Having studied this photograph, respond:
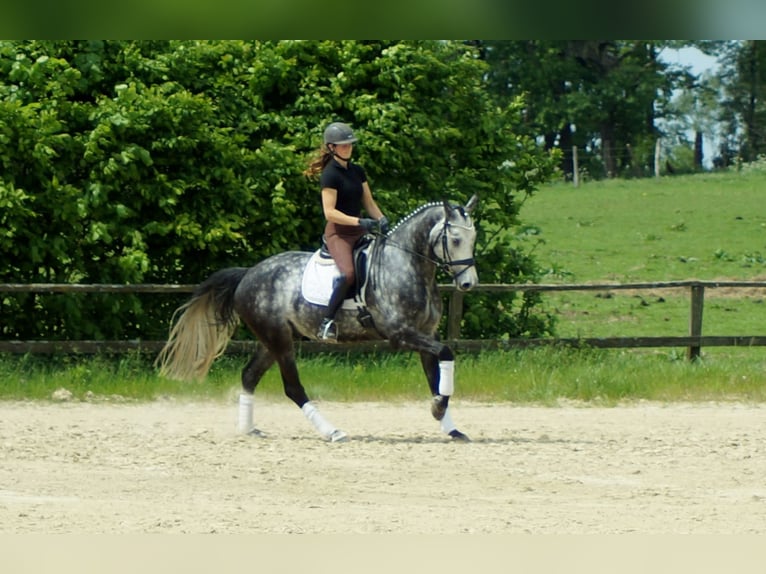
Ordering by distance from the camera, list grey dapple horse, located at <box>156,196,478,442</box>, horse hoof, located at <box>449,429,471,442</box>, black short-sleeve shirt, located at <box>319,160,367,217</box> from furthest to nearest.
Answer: horse hoof, located at <box>449,429,471,442</box> → grey dapple horse, located at <box>156,196,478,442</box> → black short-sleeve shirt, located at <box>319,160,367,217</box>

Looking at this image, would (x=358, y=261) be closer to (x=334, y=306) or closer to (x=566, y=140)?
(x=334, y=306)

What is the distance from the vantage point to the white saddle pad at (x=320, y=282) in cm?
978

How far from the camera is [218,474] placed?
8.33 m

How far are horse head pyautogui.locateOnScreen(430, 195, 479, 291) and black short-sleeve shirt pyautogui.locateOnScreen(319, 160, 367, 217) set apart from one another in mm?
673

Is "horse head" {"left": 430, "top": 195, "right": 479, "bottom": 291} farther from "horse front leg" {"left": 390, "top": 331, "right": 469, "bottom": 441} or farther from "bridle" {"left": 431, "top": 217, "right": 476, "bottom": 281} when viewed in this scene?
"horse front leg" {"left": 390, "top": 331, "right": 469, "bottom": 441}

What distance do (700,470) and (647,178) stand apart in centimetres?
2893

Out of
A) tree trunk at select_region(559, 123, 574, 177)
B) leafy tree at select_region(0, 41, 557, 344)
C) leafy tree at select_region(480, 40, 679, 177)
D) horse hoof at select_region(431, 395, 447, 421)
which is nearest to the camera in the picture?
horse hoof at select_region(431, 395, 447, 421)

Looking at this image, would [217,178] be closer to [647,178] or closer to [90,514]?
[90,514]

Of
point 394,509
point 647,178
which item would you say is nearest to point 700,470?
point 394,509

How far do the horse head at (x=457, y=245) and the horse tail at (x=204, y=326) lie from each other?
1.90m

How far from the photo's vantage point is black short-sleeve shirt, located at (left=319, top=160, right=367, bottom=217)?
9.41m

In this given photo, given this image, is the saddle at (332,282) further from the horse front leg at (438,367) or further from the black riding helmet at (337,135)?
the black riding helmet at (337,135)

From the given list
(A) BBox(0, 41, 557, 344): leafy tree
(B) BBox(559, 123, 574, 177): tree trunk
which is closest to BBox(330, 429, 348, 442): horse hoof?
(A) BBox(0, 41, 557, 344): leafy tree

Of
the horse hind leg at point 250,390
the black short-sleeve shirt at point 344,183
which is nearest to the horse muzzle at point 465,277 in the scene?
the black short-sleeve shirt at point 344,183
